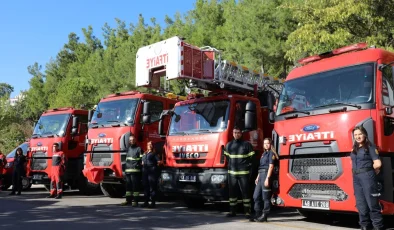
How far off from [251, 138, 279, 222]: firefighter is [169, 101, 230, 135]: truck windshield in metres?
1.20

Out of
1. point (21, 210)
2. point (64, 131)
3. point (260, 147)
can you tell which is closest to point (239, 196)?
point (260, 147)

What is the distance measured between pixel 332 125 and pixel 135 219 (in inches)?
153

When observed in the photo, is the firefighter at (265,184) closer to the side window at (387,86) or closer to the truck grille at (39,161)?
the side window at (387,86)

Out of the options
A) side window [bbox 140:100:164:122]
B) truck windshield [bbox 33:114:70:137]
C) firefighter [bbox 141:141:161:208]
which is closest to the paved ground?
firefighter [bbox 141:141:161:208]

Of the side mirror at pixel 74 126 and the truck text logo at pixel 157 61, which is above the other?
the truck text logo at pixel 157 61

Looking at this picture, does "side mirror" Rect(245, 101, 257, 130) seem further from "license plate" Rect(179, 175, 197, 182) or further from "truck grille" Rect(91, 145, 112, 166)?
"truck grille" Rect(91, 145, 112, 166)

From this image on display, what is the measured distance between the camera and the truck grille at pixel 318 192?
6.52 metres

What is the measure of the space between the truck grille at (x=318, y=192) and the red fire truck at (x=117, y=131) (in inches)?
178

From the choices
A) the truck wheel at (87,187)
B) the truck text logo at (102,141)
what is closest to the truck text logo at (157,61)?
the truck text logo at (102,141)

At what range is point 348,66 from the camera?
22.8 feet

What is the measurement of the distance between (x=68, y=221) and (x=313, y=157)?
14.3 feet

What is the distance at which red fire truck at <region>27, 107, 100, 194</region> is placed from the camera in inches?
512

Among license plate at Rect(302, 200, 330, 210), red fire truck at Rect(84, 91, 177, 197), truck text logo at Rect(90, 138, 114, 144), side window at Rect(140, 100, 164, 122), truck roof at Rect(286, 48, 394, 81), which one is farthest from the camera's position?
side window at Rect(140, 100, 164, 122)

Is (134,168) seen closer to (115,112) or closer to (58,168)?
(115,112)
